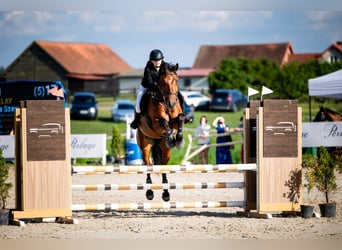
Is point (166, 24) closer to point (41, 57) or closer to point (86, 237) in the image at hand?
point (41, 57)

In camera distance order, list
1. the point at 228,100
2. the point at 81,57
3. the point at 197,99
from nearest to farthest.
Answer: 1. the point at 228,100
2. the point at 197,99
3. the point at 81,57

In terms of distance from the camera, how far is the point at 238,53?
21.3 m

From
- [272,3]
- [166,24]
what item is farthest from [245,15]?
[272,3]

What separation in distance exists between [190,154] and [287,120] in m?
7.13

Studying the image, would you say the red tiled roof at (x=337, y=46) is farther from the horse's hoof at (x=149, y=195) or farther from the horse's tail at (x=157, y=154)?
the horse's hoof at (x=149, y=195)

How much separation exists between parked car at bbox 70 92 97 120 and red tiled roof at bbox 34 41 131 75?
1.11 m

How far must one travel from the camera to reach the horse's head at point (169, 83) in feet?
25.3

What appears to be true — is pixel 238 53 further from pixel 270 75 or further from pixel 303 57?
pixel 303 57

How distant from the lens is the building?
1808 centimetres

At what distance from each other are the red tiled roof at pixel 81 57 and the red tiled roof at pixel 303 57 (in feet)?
14.2

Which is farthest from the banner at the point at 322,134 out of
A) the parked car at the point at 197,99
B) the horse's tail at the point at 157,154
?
the horse's tail at the point at 157,154

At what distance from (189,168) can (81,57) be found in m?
14.6

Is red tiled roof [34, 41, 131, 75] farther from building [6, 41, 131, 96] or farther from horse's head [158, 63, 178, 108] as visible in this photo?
horse's head [158, 63, 178, 108]

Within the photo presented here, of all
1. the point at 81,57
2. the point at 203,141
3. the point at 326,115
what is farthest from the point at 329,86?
the point at 81,57
